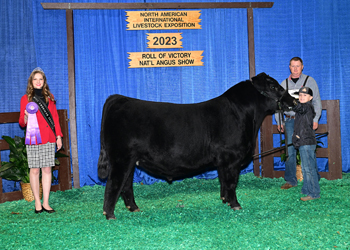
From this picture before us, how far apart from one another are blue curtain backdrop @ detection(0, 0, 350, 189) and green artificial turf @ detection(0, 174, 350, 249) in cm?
116

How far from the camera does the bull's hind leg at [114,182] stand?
3.50 m

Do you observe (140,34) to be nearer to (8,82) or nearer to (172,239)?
(8,82)

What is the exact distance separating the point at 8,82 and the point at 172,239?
4.04m

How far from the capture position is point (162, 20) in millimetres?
5520

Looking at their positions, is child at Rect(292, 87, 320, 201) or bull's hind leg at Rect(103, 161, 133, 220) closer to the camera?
bull's hind leg at Rect(103, 161, 133, 220)

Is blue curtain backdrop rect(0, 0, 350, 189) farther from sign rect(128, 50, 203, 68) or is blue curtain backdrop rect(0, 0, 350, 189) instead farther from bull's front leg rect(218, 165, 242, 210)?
bull's front leg rect(218, 165, 242, 210)

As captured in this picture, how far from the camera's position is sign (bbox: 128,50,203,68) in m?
5.49

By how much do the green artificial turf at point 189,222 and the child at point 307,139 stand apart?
9.5 inches

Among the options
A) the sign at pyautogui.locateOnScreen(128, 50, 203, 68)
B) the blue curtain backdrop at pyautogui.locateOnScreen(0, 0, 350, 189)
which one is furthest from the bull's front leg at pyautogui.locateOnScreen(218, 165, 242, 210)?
the sign at pyautogui.locateOnScreen(128, 50, 203, 68)

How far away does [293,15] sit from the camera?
18.9 ft

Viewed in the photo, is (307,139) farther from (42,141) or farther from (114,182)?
(42,141)

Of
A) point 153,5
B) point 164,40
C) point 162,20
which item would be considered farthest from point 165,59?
point 153,5

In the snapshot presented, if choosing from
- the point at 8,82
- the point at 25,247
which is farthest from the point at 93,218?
the point at 8,82

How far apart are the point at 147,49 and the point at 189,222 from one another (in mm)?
3304
